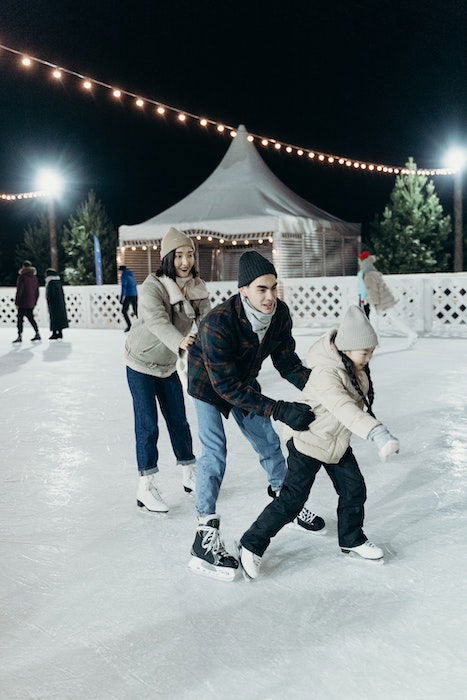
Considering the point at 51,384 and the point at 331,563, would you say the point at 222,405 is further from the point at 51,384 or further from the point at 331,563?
the point at 51,384

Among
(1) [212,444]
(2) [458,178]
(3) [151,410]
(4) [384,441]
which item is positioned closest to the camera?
(4) [384,441]

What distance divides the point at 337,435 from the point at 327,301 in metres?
10.6

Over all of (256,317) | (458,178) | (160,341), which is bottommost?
(160,341)

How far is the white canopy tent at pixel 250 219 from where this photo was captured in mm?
15820

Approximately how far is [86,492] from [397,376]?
399 centimetres

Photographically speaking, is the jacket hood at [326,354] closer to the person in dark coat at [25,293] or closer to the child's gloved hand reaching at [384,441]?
the child's gloved hand reaching at [384,441]

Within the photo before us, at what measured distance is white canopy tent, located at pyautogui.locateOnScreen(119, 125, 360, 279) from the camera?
51.9 feet

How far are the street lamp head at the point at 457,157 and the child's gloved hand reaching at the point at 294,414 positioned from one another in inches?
517

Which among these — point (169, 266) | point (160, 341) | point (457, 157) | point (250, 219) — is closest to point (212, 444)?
point (160, 341)

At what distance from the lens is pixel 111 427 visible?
479 cm

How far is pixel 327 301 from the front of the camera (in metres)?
12.8

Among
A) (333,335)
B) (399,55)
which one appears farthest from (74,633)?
(399,55)

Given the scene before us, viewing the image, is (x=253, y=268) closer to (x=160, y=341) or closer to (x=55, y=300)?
(x=160, y=341)

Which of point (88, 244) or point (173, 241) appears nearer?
point (173, 241)
